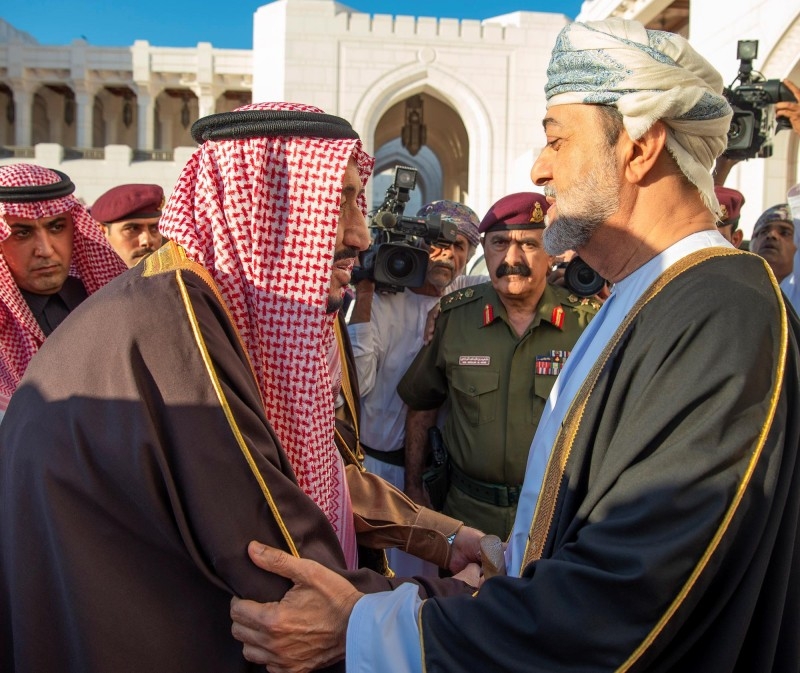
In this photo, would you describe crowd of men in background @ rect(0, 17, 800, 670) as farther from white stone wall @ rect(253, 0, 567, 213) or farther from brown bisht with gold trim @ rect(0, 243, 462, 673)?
white stone wall @ rect(253, 0, 567, 213)

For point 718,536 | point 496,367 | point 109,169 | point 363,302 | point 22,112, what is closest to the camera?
point 718,536

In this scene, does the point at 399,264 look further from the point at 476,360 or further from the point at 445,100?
the point at 445,100

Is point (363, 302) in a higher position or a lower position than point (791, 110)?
lower

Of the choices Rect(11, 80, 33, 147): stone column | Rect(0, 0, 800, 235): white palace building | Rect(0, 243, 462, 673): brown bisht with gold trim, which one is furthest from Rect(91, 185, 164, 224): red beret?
Rect(11, 80, 33, 147): stone column

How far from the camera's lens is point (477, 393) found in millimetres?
3031

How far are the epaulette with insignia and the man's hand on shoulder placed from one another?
2.16 metres

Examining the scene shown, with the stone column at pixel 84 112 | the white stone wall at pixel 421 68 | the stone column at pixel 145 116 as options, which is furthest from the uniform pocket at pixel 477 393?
the stone column at pixel 84 112

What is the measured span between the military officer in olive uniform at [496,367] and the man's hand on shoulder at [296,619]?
1.65 meters

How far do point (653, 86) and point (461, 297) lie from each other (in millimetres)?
2032

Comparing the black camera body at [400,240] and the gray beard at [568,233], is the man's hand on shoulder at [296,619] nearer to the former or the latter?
the gray beard at [568,233]

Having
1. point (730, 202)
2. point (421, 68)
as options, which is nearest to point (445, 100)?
point (421, 68)

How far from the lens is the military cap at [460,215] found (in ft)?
A: 13.5

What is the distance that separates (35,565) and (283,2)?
763 inches

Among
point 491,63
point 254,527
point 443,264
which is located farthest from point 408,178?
point 491,63
